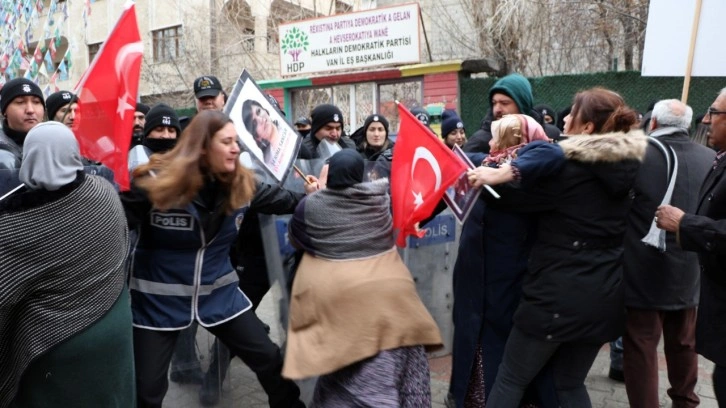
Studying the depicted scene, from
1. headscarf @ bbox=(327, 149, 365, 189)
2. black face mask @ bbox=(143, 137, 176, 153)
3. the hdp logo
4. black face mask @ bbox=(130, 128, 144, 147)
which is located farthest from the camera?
the hdp logo

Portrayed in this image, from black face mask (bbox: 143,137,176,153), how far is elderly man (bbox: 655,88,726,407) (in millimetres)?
2769

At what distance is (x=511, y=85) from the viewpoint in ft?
12.5

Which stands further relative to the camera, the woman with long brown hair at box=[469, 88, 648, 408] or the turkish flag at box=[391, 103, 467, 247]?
the turkish flag at box=[391, 103, 467, 247]

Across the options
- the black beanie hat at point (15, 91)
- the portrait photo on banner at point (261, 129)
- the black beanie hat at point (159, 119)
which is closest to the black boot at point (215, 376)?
the portrait photo on banner at point (261, 129)

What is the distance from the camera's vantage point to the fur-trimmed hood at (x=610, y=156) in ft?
9.58

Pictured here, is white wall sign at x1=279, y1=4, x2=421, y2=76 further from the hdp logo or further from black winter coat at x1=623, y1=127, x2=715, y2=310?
black winter coat at x1=623, y1=127, x2=715, y2=310

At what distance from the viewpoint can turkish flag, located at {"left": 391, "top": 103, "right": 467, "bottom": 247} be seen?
125 inches

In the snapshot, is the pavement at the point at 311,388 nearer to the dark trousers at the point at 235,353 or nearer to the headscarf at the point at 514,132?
the dark trousers at the point at 235,353

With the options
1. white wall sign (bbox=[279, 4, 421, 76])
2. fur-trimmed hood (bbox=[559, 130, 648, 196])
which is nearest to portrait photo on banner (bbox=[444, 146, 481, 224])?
fur-trimmed hood (bbox=[559, 130, 648, 196])

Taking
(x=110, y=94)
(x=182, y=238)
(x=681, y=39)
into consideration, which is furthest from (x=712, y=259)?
(x=110, y=94)

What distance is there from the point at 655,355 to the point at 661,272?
0.47m

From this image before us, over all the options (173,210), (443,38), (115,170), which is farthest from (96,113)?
(443,38)

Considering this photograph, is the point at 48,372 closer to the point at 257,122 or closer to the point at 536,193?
the point at 257,122

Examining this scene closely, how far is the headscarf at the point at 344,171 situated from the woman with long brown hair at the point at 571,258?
55 centimetres
